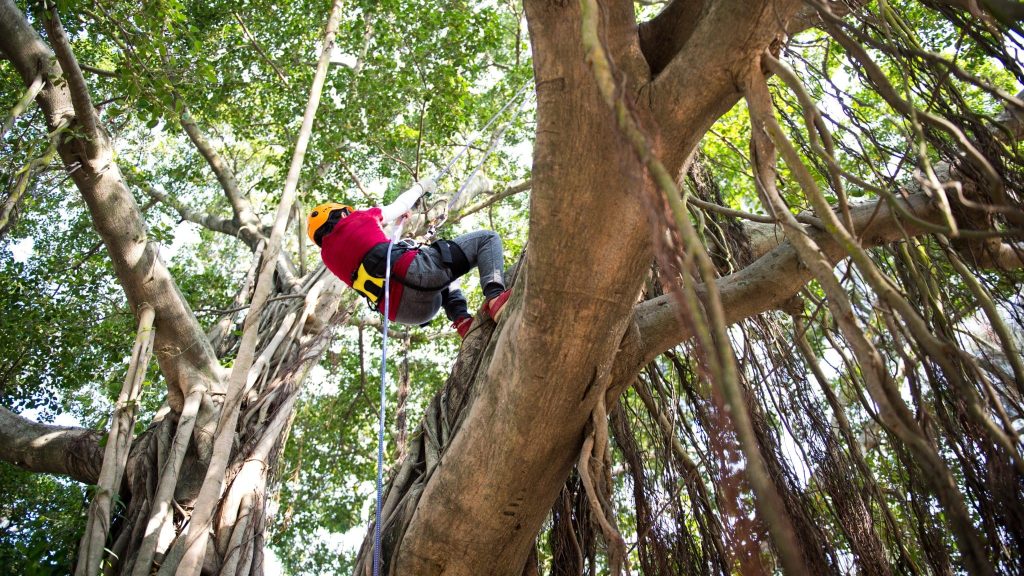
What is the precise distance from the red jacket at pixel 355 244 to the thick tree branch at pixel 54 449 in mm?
1549

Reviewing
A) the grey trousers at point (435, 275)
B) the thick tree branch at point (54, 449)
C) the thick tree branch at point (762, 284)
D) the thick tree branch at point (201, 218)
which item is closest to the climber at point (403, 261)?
the grey trousers at point (435, 275)

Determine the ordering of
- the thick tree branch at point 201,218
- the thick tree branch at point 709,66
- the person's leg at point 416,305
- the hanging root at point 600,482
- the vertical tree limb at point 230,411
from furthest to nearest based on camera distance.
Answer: the thick tree branch at point 201,218, the person's leg at point 416,305, the vertical tree limb at point 230,411, the hanging root at point 600,482, the thick tree branch at point 709,66

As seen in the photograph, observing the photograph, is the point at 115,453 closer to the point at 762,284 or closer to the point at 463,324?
the point at 463,324

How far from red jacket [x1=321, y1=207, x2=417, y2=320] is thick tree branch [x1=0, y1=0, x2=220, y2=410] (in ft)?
2.60

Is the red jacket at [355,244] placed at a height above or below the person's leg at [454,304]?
above

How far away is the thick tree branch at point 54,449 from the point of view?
3.48 meters

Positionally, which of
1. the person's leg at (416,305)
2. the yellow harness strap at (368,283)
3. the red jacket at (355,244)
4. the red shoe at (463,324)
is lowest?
the red shoe at (463,324)

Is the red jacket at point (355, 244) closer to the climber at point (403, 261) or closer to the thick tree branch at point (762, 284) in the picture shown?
the climber at point (403, 261)

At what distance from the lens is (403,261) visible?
281 cm

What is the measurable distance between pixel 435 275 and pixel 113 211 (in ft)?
4.59

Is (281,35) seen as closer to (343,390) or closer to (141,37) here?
(141,37)

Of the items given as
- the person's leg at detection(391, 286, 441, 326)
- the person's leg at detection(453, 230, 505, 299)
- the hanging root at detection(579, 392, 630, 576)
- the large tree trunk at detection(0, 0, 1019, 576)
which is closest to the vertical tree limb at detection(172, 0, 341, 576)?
the large tree trunk at detection(0, 0, 1019, 576)

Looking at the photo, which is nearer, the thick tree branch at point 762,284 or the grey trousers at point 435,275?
the thick tree branch at point 762,284

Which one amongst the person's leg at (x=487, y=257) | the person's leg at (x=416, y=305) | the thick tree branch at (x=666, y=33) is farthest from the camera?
the person's leg at (x=416, y=305)
